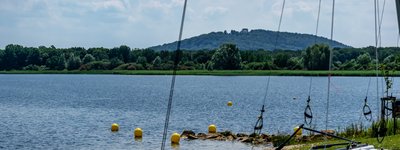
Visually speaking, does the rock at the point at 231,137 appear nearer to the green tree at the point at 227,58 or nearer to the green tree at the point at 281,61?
the green tree at the point at 281,61

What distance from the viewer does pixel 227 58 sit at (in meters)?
171

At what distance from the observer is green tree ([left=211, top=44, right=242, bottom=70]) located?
6718 inches

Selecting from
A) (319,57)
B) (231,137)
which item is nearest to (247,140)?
(231,137)

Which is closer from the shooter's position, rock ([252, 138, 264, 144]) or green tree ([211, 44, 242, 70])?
rock ([252, 138, 264, 144])

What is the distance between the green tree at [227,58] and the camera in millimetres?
170625

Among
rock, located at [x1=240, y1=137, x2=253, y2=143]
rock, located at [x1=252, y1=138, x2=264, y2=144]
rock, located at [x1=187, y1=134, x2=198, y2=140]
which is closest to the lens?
rock, located at [x1=252, y1=138, x2=264, y2=144]

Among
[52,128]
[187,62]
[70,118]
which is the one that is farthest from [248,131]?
[187,62]

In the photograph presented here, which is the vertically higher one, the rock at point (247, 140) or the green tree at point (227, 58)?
the green tree at point (227, 58)

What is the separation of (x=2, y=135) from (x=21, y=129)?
141 inches

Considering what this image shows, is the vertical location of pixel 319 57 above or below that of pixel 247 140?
above

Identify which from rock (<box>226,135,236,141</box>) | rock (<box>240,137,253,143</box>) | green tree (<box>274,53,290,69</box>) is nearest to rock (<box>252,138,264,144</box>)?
rock (<box>240,137,253,143</box>)

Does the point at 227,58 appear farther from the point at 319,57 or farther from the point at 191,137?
the point at 191,137

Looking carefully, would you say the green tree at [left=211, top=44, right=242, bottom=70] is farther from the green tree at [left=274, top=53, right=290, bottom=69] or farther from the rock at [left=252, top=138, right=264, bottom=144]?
the rock at [left=252, top=138, right=264, bottom=144]

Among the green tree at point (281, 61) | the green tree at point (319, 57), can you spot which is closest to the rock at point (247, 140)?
the green tree at point (319, 57)
